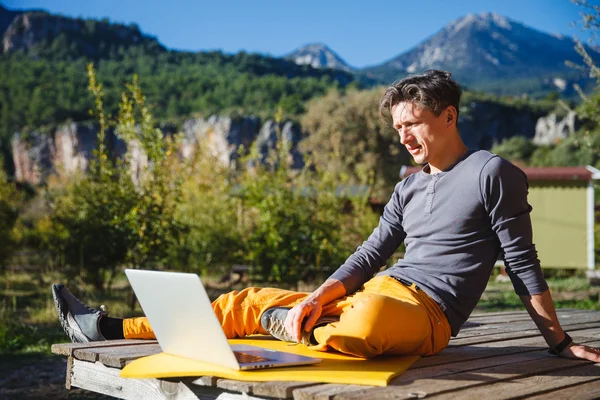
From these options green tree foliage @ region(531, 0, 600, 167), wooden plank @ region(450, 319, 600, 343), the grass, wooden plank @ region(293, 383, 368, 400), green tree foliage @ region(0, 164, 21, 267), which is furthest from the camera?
green tree foliage @ region(0, 164, 21, 267)

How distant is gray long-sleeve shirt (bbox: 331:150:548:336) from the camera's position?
257cm

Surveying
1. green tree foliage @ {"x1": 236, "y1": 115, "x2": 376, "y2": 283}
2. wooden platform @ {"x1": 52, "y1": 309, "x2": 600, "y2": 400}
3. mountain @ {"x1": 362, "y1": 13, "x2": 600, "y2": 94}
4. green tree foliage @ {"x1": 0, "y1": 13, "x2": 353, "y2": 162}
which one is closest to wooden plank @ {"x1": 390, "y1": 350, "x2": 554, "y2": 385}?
wooden platform @ {"x1": 52, "y1": 309, "x2": 600, "y2": 400}

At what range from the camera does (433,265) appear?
2678mm

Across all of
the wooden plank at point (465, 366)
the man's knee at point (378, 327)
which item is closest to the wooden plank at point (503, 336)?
the wooden plank at point (465, 366)

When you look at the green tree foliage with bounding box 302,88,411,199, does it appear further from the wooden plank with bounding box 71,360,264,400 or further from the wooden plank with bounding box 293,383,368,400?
the wooden plank with bounding box 293,383,368,400

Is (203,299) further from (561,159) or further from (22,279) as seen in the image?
(561,159)

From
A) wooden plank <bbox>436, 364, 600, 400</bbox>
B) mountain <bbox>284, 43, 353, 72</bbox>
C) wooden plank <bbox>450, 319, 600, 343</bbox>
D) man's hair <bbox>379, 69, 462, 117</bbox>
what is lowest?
wooden plank <bbox>450, 319, 600, 343</bbox>

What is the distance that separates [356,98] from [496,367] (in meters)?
34.3

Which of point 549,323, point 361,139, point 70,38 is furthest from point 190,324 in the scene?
point 70,38

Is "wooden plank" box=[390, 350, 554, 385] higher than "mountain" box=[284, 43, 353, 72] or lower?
lower

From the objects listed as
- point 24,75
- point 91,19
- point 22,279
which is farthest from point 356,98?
point 91,19

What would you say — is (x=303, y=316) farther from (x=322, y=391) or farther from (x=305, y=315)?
(x=322, y=391)

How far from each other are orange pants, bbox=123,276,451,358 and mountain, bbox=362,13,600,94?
73.1 m

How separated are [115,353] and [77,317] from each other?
1.58 feet
